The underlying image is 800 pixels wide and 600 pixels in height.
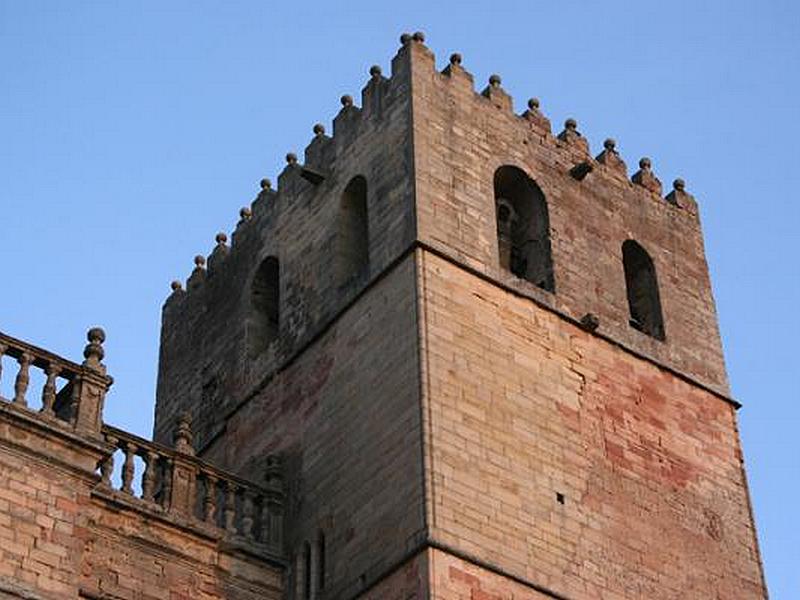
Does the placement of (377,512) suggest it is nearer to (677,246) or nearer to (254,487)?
(254,487)

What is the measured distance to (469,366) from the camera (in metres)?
17.9

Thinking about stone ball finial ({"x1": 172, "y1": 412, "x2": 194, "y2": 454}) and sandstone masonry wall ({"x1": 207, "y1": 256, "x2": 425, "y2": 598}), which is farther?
stone ball finial ({"x1": 172, "y1": 412, "x2": 194, "y2": 454})

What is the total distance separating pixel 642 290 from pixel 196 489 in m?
6.14

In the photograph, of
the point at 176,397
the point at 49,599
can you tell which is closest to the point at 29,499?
the point at 49,599

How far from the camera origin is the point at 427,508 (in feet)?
54.0

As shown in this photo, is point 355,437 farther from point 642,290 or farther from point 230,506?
point 642,290

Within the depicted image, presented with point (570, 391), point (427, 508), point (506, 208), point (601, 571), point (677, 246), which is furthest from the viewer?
point (677, 246)

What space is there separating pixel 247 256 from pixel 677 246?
5199 mm

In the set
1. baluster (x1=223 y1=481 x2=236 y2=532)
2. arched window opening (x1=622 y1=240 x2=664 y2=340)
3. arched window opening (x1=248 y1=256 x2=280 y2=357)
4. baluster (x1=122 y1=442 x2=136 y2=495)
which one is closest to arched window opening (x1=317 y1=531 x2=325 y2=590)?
baluster (x1=223 y1=481 x2=236 y2=532)

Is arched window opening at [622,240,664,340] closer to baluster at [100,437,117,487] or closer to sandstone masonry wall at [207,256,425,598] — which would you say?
sandstone masonry wall at [207,256,425,598]

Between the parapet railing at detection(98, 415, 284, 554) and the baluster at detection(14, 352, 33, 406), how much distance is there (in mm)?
988

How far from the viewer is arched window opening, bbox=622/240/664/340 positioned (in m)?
20.9

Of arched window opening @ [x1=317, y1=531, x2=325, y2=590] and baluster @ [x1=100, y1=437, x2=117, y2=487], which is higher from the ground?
baluster @ [x1=100, y1=437, x2=117, y2=487]

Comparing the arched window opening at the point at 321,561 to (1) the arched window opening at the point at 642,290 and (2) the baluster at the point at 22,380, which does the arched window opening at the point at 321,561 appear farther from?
(1) the arched window opening at the point at 642,290
